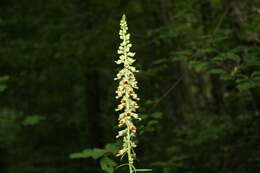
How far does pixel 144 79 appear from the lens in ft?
32.2

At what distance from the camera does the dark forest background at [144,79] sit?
5.24 meters

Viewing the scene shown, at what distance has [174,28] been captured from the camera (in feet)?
21.5

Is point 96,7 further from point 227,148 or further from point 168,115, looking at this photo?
point 227,148

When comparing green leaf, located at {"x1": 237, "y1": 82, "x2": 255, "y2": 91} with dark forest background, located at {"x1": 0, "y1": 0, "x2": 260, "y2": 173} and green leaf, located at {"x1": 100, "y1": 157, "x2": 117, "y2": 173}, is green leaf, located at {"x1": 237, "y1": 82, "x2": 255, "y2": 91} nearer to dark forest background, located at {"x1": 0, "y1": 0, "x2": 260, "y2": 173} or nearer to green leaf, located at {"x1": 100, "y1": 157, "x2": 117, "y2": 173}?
dark forest background, located at {"x1": 0, "y1": 0, "x2": 260, "y2": 173}

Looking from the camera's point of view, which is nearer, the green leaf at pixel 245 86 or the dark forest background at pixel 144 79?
the green leaf at pixel 245 86

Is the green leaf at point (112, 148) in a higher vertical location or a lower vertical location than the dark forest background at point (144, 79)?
lower

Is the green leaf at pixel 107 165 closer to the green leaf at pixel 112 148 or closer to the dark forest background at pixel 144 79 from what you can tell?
the dark forest background at pixel 144 79

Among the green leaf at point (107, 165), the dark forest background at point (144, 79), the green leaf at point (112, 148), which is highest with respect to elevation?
the dark forest background at point (144, 79)

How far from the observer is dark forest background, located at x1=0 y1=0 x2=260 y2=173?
5.24 meters

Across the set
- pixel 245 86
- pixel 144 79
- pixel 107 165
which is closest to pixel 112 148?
pixel 107 165

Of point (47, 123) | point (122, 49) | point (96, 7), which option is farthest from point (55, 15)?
point (122, 49)

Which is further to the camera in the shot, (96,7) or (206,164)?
(96,7)

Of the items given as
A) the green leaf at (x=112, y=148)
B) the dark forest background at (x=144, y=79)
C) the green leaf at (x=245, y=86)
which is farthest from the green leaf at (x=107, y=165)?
the green leaf at (x=245, y=86)

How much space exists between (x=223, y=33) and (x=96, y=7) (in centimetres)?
531
